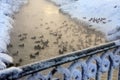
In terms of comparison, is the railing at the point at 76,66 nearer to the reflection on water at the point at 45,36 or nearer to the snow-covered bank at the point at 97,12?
the reflection on water at the point at 45,36

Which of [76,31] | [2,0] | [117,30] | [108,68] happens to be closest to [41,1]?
[2,0]

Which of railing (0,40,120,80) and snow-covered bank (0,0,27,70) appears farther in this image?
snow-covered bank (0,0,27,70)

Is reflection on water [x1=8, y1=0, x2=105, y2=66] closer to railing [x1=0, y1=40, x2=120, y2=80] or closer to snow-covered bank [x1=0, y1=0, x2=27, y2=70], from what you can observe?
snow-covered bank [x1=0, y1=0, x2=27, y2=70]

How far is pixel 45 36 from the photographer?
35.9 ft

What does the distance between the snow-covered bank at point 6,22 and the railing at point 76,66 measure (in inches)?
219

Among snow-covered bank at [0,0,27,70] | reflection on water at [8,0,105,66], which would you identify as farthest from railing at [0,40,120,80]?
reflection on water at [8,0,105,66]

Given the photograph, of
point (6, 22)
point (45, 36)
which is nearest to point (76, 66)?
point (45, 36)

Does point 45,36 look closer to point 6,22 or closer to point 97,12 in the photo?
point 6,22

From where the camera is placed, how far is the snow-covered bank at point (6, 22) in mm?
8475

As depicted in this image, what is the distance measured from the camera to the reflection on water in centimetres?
924

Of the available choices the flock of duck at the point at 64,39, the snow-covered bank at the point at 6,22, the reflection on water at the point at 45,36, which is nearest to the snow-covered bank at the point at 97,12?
the reflection on water at the point at 45,36

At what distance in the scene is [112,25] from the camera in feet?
37.6

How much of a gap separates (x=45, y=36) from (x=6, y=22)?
207cm

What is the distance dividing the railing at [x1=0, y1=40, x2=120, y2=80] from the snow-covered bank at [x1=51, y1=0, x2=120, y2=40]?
313 inches
